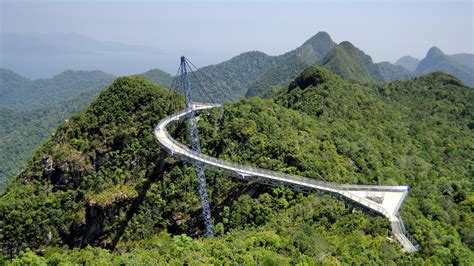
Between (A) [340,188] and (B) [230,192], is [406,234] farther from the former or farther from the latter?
(B) [230,192]

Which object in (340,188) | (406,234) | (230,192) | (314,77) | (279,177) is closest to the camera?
(406,234)

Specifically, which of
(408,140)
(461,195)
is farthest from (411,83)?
(461,195)

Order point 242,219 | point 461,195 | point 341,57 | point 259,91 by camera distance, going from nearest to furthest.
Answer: point 242,219 → point 461,195 → point 341,57 → point 259,91

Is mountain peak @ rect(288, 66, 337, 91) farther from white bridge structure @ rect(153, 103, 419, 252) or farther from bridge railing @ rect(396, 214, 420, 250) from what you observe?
bridge railing @ rect(396, 214, 420, 250)

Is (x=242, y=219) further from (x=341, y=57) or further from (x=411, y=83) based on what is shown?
(x=341, y=57)

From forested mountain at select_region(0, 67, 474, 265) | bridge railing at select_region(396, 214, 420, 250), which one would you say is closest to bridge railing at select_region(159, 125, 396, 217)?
bridge railing at select_region(396, 214, 420, 250)

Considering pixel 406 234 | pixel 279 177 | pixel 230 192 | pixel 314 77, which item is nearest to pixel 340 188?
pixel 279 177
